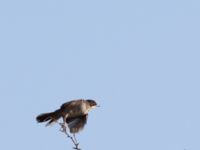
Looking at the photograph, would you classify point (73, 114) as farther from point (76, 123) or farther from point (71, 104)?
point (76, 123)

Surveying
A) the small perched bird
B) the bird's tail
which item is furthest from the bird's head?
the bird's tail

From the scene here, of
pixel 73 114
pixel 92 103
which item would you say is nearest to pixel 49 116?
pixel 73 114

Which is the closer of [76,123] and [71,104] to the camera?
[76,123]

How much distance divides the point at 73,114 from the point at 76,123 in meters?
0.34

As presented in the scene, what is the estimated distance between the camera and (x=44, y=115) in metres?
10.0

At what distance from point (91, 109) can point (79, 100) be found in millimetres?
385

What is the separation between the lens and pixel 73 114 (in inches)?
405

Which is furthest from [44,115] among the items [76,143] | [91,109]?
[76,143]

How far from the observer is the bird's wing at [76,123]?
32.4ft

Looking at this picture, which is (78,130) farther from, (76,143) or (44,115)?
(76,143)

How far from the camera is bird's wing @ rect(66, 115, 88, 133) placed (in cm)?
988

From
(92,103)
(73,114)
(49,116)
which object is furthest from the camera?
(92,103)

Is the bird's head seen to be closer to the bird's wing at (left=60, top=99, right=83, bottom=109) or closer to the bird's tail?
the bird's wing at (left=60, top=99, right=83, bottom=109)

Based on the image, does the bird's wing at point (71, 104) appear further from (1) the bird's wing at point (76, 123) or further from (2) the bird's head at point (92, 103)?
(2) the bird's head at point (92, 103)
